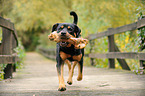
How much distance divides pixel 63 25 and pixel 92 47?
5.99 metres

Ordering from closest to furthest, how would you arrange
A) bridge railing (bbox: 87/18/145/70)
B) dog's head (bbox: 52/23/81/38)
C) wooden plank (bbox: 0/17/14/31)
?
1. dog's head (bbox: 52/23/81/38)
2. wooden plank (bbox: 0/17/14/31)
3. bridge railing (bbox: 87/18/145/70)

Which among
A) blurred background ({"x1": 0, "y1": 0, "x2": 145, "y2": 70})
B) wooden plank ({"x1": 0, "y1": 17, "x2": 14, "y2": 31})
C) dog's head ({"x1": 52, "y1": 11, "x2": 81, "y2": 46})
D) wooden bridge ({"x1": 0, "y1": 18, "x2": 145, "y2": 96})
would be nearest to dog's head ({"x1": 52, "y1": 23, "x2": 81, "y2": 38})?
dog's head ({"x1": 52, "y1": 11, "x2": 81, "y2": 46})

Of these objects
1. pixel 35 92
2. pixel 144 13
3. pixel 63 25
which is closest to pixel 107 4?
pixel 144 13

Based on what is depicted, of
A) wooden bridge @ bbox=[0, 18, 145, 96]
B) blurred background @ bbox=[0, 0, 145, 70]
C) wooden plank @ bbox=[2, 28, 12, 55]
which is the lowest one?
wooden bridge @ bbox=[0, 18, 145, 96]

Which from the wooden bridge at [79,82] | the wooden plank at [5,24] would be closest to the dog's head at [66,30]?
the wooden bridge at [79,82]

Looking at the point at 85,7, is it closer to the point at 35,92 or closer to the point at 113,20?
the point at 113,20

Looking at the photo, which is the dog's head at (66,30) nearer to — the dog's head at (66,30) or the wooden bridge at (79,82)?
the dog's head at (66,30)

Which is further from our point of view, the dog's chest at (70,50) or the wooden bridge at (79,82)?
the dog's chest at (70,50)

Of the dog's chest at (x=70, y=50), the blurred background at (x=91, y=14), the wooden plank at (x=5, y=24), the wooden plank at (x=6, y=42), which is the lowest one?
the dog's chest at (x=70, y=50)

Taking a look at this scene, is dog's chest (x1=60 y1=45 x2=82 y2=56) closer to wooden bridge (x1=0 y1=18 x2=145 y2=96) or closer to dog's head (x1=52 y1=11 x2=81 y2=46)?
dog's head (x1=52 y1=11 x2=81 y2=46)

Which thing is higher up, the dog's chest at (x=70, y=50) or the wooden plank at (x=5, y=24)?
the wooden plank at (x=5, y=24)

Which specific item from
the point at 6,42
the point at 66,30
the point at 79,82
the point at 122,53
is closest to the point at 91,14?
the point at 122,53

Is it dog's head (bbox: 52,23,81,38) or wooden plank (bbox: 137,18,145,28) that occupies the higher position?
wooden plank (bbox: 137,18,145,28)

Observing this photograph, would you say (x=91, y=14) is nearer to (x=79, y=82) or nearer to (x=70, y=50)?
(x=79, y=82)
